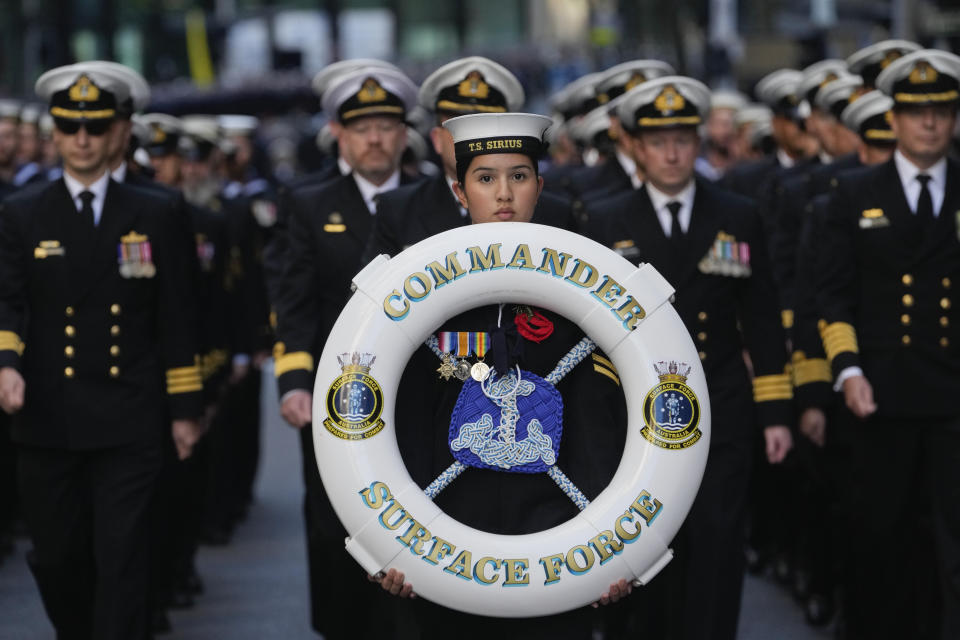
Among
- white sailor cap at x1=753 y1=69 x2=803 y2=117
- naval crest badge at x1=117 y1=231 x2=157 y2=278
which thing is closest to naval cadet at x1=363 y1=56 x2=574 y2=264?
naval crest badge at x1=117 y1=231 x2=157 y2=278

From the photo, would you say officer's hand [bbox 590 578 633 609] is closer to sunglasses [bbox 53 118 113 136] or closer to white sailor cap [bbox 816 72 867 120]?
sunglasses [bbox 53 118 113 136]

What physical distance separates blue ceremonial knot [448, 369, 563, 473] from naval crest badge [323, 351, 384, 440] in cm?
26

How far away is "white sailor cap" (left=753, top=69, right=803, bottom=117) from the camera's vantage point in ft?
36.0

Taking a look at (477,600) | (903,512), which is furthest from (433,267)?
(903,512)

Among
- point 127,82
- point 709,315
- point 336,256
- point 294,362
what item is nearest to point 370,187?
point 336,256

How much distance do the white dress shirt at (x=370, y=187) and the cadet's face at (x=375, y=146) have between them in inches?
0.9

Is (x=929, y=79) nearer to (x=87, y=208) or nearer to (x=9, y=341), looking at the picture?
(x=87, y=208)

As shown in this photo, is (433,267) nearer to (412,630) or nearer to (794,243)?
(412,630)

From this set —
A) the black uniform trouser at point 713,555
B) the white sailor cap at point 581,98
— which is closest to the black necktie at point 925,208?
the black uniform trouser at point 713,555

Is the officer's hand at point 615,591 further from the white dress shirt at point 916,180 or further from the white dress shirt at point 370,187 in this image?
the white dress shirt at point 370,187

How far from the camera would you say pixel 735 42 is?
2833cm

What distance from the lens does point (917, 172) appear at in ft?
23.7

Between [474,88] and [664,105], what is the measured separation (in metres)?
0.75

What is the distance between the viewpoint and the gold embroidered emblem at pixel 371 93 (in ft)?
25.2
